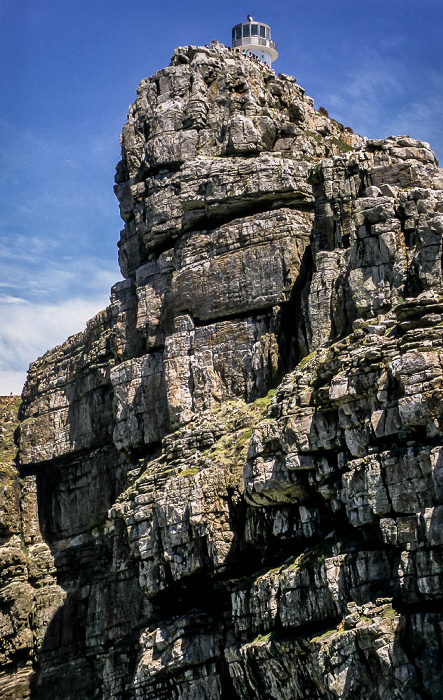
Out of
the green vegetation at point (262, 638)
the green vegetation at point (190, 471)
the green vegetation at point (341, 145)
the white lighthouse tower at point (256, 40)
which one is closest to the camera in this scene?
the green vegetation at point (262, 638)

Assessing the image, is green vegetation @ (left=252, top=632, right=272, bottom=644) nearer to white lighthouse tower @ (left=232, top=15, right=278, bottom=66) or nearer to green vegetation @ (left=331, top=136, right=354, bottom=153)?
green vegetation @ (left=331, top=136, right=354, bottom=153)

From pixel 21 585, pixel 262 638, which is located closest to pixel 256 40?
pixel 21 585

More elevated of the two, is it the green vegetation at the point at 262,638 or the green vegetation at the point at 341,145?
the green vegetation at the point at 341,145

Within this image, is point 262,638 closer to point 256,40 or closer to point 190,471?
point 190,471

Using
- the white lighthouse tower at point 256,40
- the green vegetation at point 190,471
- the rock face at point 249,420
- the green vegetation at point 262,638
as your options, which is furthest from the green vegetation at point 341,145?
the green vegetation at point 262,638

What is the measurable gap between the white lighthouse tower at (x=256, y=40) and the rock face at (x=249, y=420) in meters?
26.2

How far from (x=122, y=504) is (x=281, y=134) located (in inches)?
1258

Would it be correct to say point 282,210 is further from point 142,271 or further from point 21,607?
point 21,607

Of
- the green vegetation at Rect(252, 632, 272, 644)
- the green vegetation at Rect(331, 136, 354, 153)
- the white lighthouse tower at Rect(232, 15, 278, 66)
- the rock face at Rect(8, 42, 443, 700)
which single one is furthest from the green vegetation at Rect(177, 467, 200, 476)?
the white lighthouse tower at Rect(232, 15, 278, 66)

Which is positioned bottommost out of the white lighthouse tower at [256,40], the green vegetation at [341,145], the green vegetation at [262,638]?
the green vegetation at [262,638]

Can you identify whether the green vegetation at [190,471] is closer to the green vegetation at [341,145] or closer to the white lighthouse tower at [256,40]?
the green vegetation at [341,145]

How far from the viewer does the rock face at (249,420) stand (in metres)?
78.7

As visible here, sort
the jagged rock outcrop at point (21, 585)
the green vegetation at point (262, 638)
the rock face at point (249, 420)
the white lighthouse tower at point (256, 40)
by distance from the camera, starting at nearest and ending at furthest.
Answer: the rock face at point (249, 420) → the green vegetation at point (262, 638) → the jagged rock outcrop at point (21, 585) → the white lighthouse tower at point (256, 40)

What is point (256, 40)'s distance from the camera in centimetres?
14512
